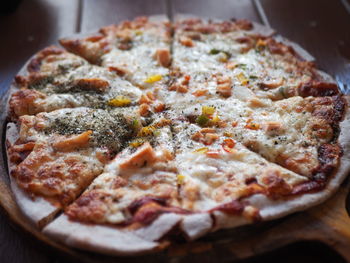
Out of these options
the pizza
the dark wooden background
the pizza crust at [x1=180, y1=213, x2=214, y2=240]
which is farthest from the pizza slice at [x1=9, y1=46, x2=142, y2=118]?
the pizza crust at [x1=180, y1=213, x2=214, y2=240]

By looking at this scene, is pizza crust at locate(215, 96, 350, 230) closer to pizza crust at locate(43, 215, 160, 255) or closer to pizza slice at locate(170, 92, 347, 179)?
pizza slice at locate(170, 92, 347, 179)

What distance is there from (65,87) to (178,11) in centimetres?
279

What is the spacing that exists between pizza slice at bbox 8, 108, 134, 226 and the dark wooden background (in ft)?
4.66

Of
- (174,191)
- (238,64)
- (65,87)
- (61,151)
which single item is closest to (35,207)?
(61,151)

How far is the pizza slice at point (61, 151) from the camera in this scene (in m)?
3.41

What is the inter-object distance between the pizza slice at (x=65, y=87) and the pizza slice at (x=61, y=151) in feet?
0.62

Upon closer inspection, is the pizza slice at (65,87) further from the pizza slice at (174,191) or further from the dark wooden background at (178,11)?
the pizza slice at (174,191)

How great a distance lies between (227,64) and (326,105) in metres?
1.30

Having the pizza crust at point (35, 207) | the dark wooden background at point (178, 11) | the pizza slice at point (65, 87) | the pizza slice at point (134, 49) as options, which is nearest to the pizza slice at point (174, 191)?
the pizza crust at point (35, 207)

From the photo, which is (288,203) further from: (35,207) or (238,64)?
(238,64)

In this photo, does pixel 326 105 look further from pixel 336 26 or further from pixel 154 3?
pixel 154 3

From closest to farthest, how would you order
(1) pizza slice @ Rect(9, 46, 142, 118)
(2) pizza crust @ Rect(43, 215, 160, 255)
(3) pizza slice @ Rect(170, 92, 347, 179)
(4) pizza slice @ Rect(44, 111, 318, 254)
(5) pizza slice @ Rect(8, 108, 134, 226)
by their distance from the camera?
(2) pizza crust @ Rect(43, 215, 160, 255) → (4) pizza slice @ Rect(44, 111, 318, 254) → (5) pizza slice @ Rect(8, 108, 134, 226) → (3) pizza slice @ Rect(170, 92, 347, 179) → (1) pizza slice @ Rect(9, 46, 142, 118)

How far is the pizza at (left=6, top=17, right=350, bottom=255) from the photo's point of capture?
10.4 feet

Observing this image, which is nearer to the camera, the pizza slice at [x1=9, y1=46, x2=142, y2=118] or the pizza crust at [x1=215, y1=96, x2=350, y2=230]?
the pizza crust at [x1=215, y1=96, x2=350, y2=230]
